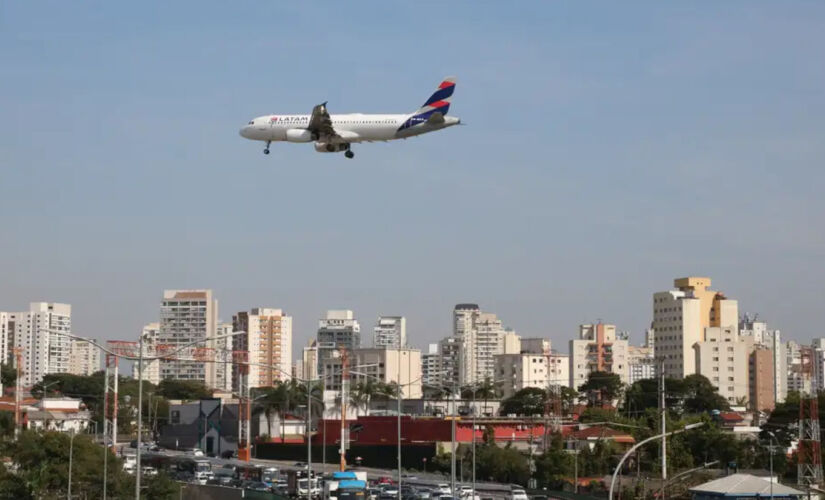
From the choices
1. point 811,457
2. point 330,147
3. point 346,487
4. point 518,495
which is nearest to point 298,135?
point 330,147

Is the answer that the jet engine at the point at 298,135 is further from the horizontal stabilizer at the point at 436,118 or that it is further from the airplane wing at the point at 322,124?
the horizontal stabilizer at the point at 436,118

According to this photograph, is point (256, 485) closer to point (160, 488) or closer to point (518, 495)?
point (160, 488)

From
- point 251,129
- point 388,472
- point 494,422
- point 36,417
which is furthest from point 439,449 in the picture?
point 36,417

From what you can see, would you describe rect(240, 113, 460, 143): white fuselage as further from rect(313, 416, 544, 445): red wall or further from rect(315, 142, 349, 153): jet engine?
rect(313, 416, 544, 445): red wall

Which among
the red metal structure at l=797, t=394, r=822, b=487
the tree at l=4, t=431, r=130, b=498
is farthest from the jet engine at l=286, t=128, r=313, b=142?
the red metal structure at l=797, t=394, r=822, b=487

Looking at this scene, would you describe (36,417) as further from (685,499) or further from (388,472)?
(685,499)
